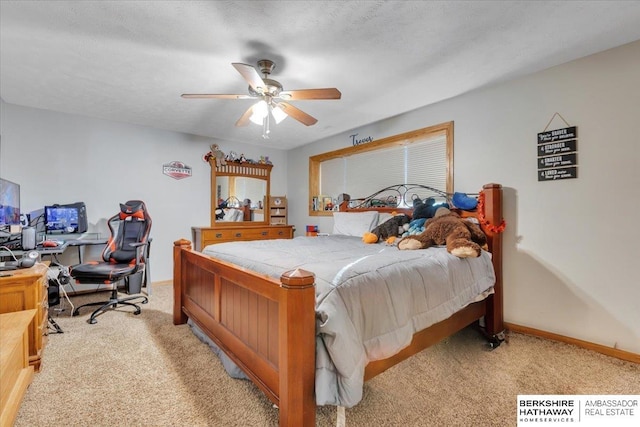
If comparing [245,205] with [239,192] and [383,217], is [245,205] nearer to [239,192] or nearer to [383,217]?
[239,192]

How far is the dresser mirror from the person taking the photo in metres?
4.71

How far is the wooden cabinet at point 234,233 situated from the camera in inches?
170

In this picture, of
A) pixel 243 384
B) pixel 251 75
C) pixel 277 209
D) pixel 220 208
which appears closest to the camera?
pixel 243 384

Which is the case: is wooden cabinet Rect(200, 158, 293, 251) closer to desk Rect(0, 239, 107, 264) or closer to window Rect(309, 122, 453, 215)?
window Rect(309, 122, 453, 215)

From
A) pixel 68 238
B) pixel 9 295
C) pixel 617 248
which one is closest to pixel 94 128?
pixel 68 238

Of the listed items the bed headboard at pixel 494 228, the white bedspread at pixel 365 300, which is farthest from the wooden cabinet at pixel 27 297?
Answer: the bed headboard at pixel 494 228

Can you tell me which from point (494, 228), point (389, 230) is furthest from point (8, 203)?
point (494, 228)

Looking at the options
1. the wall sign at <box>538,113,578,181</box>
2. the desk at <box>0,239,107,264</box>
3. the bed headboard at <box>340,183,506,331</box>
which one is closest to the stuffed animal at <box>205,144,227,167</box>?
the desk at <box>0,239,107,264</box>

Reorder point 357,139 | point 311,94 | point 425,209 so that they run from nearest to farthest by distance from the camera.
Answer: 1. point 311,94
2. point 425,209
3. point 357,139

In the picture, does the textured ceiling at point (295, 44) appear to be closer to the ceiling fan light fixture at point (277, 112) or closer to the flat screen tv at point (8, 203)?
the ceiling fan light fixture at point (277, 112)

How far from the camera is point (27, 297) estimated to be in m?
1.79

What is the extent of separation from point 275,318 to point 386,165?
294cm

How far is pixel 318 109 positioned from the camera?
337cm

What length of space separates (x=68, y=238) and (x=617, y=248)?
17.4 ft
